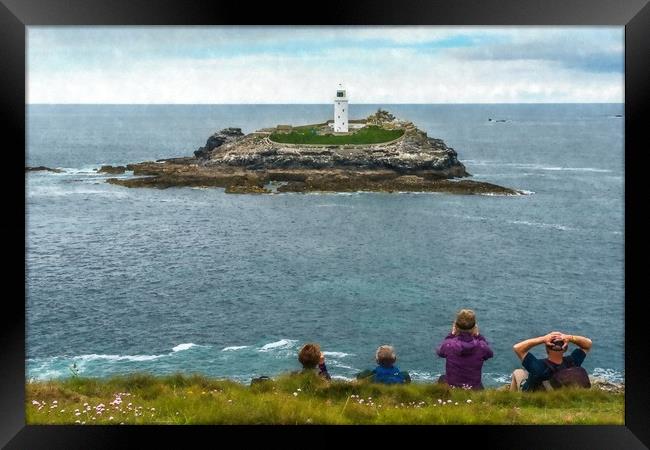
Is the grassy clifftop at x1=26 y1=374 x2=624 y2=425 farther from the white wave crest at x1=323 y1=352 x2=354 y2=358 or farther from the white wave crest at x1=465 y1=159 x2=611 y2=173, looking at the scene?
the white wave crest at x1=465 y1=159 x2=611 y2=173

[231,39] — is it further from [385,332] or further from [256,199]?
[385,332]

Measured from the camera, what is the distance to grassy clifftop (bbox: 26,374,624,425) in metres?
5.51

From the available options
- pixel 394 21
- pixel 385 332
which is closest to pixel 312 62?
pixel 385 332

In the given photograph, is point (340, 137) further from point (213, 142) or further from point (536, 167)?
point (536, 167)

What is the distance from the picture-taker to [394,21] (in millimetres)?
5469

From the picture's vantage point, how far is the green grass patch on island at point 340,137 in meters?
38.8

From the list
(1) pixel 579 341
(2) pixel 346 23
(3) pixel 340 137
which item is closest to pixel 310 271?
(3) pixel 340 137

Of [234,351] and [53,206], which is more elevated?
[53,206]

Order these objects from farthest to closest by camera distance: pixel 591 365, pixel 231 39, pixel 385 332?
pixel 231 39 → pixel 385 332 → pixel 591 365

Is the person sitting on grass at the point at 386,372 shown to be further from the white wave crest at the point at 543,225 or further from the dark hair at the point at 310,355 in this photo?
the white wave crest at the point at 543,225

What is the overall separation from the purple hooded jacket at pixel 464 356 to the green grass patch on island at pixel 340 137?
107 ft

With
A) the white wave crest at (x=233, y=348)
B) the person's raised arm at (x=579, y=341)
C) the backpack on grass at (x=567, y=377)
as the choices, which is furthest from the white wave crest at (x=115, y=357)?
the person's raised arm at (x=579, y=341)

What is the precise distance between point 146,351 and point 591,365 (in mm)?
10886

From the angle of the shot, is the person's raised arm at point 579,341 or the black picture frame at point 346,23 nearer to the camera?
the black picture frame at point 346,23
